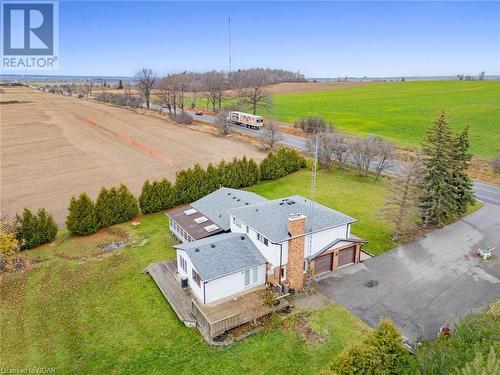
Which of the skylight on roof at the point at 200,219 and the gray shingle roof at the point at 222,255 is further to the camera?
the skylight on roof at the point at 200,219

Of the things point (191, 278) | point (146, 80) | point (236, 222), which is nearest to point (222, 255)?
point (191, 278)

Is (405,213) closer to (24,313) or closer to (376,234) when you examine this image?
(376,234)

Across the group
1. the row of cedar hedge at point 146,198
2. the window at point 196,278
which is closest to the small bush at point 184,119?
the row of cedar hedge at point 146,198

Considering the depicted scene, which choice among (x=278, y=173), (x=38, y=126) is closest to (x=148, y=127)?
(x=38, y=126)

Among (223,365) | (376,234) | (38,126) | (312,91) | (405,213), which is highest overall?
(312,91)

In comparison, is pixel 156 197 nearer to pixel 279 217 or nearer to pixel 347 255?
pixel 279 217

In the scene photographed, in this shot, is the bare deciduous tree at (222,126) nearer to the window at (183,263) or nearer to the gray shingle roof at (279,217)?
the gray shingle roof at (279,217)
